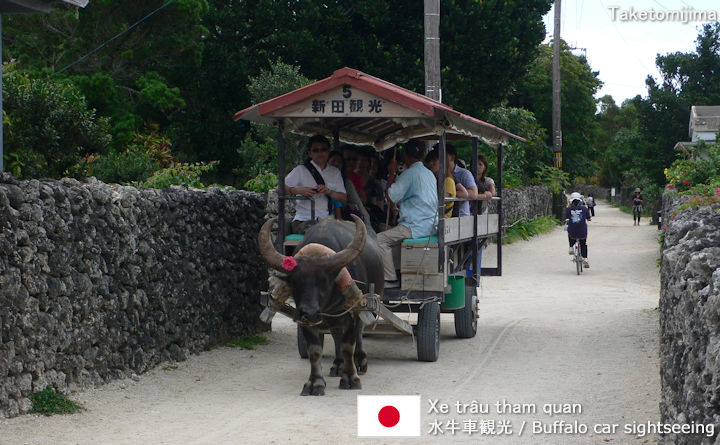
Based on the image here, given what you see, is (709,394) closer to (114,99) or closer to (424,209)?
(424,209)

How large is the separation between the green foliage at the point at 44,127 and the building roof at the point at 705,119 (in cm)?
2140

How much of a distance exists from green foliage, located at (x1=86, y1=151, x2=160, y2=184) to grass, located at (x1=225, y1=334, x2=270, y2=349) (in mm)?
7502

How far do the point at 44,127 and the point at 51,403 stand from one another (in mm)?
9832

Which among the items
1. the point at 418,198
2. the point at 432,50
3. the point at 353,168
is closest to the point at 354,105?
the point at 418,198

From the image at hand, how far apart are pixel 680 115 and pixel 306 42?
19.7m

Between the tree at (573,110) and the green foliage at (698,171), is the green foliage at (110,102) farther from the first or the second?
the tree at (573,110)

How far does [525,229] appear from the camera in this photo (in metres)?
30.0

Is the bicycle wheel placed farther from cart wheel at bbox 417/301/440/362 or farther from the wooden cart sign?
the wooden cart sign

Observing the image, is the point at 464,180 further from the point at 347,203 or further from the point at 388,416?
the point at 388,416

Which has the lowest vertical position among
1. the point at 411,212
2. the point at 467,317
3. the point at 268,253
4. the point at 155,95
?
the point at 467,317

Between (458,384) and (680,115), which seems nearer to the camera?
(458,384)

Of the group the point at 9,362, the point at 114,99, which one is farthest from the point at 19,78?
the point at 9,362

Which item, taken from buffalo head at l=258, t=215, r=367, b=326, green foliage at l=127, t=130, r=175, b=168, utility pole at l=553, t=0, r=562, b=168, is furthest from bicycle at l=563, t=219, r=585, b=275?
utility pole at l=553, t=0, r=562, b=168

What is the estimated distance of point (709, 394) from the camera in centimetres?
396
